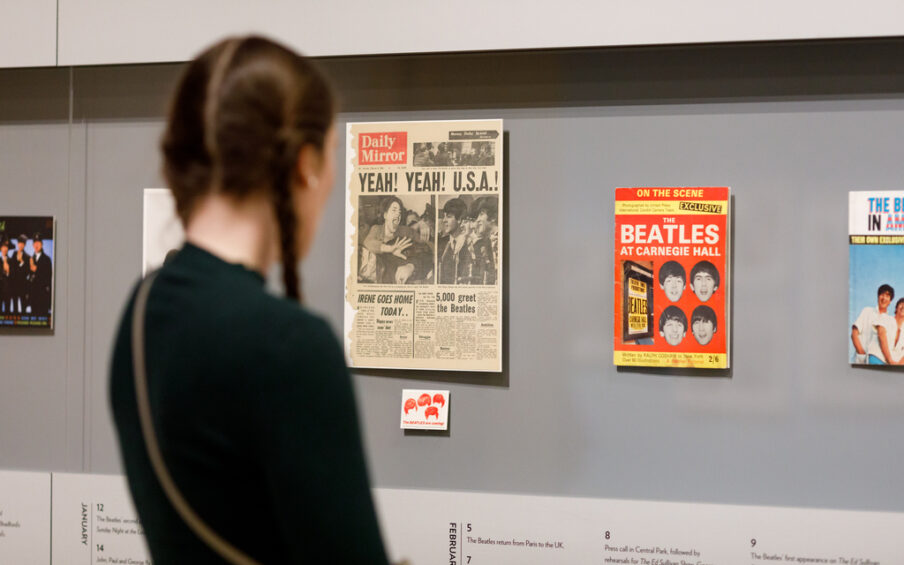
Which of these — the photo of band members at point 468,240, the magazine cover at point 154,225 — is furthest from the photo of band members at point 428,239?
the magazine cover at point 154,225

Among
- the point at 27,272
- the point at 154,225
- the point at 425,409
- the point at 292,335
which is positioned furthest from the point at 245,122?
the point at 27,272

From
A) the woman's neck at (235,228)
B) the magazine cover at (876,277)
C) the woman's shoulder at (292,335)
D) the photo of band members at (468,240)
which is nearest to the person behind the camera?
the woman's shoulder at (292,335)

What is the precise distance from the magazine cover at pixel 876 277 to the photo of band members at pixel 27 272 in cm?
229

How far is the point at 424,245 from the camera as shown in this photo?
242cm

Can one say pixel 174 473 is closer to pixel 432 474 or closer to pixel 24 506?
pixel 432 474

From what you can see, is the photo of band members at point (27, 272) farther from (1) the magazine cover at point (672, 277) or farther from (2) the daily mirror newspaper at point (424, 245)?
(1) the magazine cover at point (672, 277)

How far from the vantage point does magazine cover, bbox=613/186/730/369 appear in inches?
89.9

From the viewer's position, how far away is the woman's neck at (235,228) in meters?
0.91

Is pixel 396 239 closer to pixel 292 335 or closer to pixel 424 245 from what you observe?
pixel 424 245

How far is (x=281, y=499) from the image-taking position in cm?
80

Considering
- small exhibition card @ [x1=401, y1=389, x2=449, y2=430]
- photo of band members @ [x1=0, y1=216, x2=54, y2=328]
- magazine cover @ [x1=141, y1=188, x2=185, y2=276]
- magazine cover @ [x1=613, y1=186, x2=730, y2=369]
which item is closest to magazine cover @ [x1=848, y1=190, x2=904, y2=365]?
magazine cover @ [x1=613, y1=186, x2=730, y2=369]

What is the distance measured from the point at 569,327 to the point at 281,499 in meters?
1.65

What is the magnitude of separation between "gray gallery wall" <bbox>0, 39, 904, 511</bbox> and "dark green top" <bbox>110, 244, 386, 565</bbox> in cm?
158

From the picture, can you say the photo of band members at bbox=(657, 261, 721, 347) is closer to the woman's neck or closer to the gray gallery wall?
the gray gallery wall
